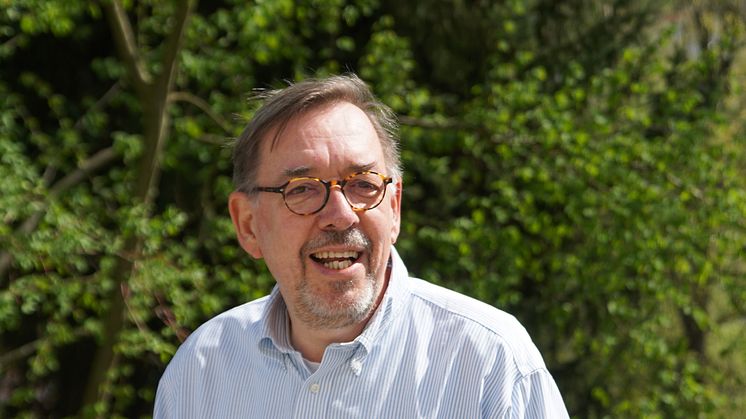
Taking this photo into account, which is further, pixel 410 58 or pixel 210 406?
pixel 410 58

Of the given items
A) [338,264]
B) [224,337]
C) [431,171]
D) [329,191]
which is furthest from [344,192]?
[431,171]

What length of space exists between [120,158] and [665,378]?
3078mm

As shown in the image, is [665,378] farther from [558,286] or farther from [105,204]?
[105,204]

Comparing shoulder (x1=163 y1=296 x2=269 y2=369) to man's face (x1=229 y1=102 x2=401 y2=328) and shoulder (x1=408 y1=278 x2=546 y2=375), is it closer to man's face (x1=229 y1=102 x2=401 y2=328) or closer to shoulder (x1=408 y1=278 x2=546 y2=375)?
man's face (x1=229 y1=102 x2=401 y2=328)

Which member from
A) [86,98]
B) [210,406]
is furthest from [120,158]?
[210,406]

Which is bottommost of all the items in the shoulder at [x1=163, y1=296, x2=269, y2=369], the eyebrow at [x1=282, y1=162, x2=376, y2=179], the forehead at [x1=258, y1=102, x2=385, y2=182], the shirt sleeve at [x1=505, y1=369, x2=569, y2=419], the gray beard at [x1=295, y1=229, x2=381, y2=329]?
the shirt sleeve at [x1=505, y1=369, x2=569, y2=419]

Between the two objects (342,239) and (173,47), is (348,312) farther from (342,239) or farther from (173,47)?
(173,47)

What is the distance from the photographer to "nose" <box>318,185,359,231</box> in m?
1.86

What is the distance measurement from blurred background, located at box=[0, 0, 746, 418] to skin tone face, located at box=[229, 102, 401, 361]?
2498 millimetres

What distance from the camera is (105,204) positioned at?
5113mm

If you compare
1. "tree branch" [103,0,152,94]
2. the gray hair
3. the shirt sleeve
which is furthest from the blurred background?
the shirt sleeve

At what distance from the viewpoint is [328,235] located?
188 cm

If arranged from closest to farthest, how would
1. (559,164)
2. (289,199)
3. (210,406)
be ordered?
(289,199) → (210,406) → (559,164)

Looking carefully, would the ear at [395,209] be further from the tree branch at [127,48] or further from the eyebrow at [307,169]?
the tree branch at [127,48]
